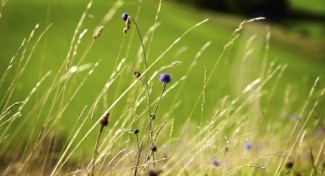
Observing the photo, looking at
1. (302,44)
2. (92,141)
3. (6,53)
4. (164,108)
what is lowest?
(92,141)

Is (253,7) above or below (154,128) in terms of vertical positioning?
above

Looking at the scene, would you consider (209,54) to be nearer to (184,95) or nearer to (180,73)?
(180,73)

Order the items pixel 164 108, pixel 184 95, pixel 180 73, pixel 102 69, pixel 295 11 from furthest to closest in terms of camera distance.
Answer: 1. pixel 295 11
2. pixel 180 73
3. pixel 102 69
4. pixel 184 95
5. pixel 164 108

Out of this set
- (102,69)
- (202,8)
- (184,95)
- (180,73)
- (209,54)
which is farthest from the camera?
(202,8)

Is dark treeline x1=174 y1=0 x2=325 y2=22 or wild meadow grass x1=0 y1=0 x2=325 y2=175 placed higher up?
dark treeline x1=174 y1=0 x2=325 y2=22

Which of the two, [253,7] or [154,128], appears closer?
[154,128]

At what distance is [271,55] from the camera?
15062 mm

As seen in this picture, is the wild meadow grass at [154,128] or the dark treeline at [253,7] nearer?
the wild meadow grass at [154,128]

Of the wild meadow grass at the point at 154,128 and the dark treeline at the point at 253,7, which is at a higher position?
the dark treeline at the point at 253,7

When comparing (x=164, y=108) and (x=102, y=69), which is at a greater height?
(x=102, y=69)

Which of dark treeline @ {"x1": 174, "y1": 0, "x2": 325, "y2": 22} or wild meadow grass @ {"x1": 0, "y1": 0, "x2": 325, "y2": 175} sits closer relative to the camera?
wild meadow grass @ {"x1": 0, "y1": 0, "x2": 325, "y2": 175}

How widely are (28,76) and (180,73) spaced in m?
3.90

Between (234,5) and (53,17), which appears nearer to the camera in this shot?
(53,17)

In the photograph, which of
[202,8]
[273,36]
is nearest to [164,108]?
[273,36]
